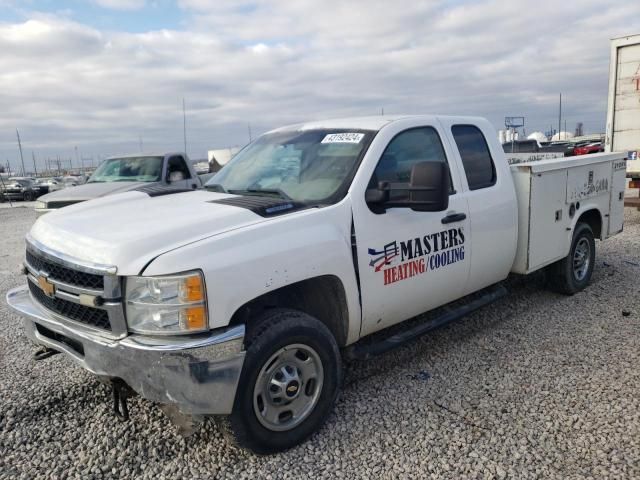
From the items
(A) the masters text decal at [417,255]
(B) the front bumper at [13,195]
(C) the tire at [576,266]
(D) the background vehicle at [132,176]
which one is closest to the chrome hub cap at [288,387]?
(A) the masters text decal at [417,255]

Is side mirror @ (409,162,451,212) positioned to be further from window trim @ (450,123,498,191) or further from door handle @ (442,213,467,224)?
window trim @ (450,123,498,191)

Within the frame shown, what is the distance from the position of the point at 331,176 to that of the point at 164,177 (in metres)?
7.55

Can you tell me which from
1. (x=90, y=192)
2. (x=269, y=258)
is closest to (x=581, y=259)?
(x=269, y=258)

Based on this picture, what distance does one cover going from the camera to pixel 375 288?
3.39 m

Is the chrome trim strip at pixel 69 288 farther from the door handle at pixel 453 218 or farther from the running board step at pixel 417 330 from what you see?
the door handle at pixel 453 218

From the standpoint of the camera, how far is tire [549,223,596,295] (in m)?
5.55

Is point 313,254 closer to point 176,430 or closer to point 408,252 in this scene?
point 408,252

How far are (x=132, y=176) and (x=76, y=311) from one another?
8058 millimetres

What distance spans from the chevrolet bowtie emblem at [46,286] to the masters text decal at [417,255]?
1867 mm

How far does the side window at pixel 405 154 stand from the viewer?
356 cm

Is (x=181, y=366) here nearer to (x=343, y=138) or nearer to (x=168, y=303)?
(x=168, y=303)

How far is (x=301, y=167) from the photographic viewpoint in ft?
12.3

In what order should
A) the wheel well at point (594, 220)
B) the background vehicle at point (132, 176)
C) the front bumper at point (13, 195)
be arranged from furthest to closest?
the front bumper at point (13, 195) < the background vehicle at point (132, 176) < the wheel well at point (594, 220)

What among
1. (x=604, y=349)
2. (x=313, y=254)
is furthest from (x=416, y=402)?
(x=604, y=349)
